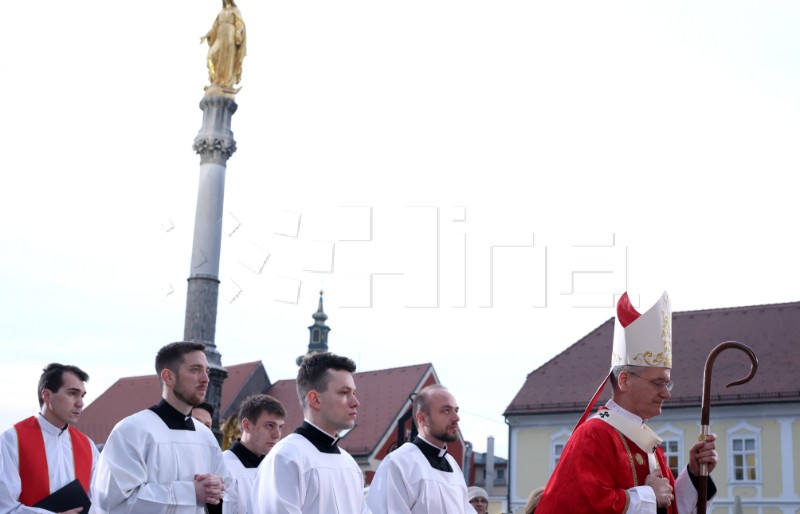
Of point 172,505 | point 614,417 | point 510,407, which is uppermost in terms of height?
point 510,407

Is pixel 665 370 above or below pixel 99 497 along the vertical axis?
above

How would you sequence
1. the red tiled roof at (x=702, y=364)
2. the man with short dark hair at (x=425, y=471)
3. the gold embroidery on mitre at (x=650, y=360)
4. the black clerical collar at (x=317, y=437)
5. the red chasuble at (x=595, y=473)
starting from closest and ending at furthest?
the red chasuble at (x=595, y=473)
the gold embroidery on mitre at (x=650, y=360)
the black clerical collar at (x=317, y=437)
the man with short dark hair at (x=425, y=471)
the red tiled roof at (x=702, y=364)

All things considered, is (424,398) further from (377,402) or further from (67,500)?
(377,402)

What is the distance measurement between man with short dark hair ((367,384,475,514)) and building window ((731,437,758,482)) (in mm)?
27283

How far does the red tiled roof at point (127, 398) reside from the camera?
50.1 m

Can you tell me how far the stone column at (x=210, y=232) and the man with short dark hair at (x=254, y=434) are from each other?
15.0 metres

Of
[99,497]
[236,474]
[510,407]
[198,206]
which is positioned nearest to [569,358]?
[510,407]

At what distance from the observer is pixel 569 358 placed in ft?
123

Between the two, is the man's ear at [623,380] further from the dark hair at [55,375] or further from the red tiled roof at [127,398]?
the red tiled roof at [127,398]

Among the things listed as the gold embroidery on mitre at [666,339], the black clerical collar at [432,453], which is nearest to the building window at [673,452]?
the black clerical collar at [432,453]

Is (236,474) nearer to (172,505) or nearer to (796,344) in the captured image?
(172,505)

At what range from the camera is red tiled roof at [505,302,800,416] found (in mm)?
32875

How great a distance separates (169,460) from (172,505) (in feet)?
1.06

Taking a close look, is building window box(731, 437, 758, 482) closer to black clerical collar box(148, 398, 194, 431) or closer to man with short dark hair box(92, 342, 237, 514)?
man with short dark hair box(92, 342, 237, 514)
